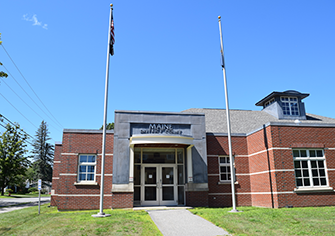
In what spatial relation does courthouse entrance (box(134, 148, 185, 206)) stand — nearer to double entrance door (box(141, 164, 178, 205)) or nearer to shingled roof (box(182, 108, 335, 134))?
double entrance door (box(141, 164, 178, 205))

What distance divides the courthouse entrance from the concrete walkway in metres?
4.02

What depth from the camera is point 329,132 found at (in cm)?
1559

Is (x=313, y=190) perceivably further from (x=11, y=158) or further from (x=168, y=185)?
(x=11, y=158)

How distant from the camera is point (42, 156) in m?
56.8

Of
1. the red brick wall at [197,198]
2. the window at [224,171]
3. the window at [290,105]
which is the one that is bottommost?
the red brick wall at [197,198]

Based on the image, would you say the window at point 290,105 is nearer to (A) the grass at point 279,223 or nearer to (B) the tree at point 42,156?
(A) the grass at point 279,223

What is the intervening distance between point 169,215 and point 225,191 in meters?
6.22

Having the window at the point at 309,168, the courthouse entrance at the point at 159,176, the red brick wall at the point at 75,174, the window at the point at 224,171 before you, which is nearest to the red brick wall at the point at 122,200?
the red brick wall at the point at 75,174

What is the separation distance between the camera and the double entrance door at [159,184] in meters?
16.6

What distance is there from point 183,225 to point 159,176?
6.87 meters

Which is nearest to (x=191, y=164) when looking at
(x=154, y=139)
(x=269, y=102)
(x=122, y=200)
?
(x=154, y=139)

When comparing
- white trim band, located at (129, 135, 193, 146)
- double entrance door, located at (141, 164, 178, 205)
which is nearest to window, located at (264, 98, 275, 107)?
double entrance door, located at (141, 164, 178, 205)

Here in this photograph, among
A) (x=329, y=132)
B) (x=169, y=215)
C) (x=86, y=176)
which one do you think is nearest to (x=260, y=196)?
(x=329, y=132)

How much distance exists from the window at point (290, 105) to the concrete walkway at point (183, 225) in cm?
1973
